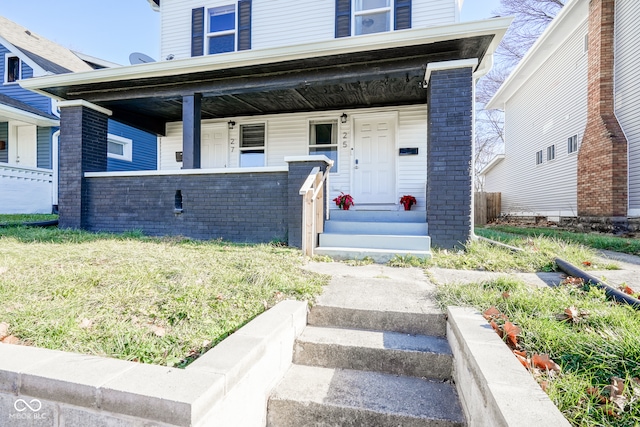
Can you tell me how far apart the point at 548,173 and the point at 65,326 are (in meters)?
12.6

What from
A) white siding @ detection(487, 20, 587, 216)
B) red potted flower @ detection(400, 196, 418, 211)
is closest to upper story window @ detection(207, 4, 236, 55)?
red potted flower @ detection(400, 196, 418, 211)

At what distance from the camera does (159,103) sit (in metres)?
7.03

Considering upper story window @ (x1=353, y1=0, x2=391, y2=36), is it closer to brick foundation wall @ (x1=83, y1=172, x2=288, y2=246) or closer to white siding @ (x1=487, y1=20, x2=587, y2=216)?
brick foundation wall @ (x1=83, y1=172, x2=288, y2=246)

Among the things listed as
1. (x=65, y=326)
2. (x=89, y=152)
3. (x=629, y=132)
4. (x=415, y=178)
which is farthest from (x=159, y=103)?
(x=629, y=132)

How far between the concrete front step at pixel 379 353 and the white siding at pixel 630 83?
7767 millimetres

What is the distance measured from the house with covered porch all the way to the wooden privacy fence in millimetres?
7613

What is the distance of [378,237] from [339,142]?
3424 mm

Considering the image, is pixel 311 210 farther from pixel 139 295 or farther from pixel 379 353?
pixel 379 353

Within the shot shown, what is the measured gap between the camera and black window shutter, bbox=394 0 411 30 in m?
7.14

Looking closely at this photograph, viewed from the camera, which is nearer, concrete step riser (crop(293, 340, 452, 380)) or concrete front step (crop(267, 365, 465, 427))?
concrete front step (crop(267, 365, 465, 427))

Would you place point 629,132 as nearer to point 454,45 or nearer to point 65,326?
point 454,45

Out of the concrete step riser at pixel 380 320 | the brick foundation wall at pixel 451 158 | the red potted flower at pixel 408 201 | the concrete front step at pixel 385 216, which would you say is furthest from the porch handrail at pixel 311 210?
the red potted flower at pixel 408 201

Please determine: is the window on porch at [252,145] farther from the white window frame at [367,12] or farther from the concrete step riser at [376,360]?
the concrete step riser at [376,360]

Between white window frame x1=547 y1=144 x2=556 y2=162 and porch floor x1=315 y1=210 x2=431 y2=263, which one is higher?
white window frame x1=547 y1=144 x2=556 y2=162
